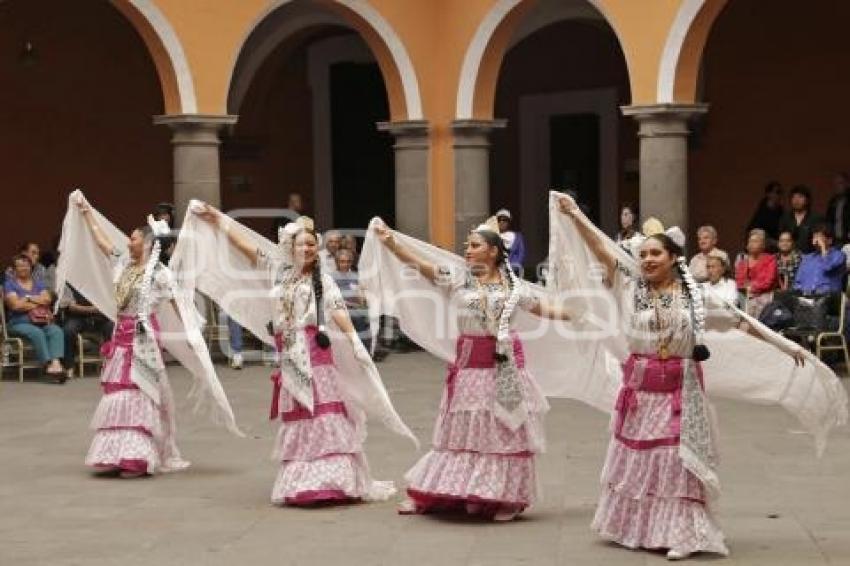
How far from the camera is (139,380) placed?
909 cm

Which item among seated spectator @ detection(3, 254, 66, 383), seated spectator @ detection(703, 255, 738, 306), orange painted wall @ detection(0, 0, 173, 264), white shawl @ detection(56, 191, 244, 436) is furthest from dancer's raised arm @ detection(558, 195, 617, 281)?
orange painted wall @ detection(0, 0, 173, 264)

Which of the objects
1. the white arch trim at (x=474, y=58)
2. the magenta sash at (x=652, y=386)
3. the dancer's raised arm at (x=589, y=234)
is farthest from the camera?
the white arch trim at (x=474, y=58)

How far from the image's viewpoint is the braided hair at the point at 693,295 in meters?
6.92

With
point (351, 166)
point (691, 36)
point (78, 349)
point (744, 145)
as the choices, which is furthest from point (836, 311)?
point (351, 166)

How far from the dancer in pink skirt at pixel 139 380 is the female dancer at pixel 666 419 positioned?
271cm

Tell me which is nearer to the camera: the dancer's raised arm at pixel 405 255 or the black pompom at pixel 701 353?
the black pompom at pixel 701 353

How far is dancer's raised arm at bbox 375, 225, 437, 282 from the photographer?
8117mm

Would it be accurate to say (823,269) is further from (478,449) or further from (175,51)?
(478,449)

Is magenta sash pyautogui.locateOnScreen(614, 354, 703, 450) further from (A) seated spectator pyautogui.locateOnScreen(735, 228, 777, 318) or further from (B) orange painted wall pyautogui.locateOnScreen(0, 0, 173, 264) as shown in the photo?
(B) orange painted wall pyautogui.locateOnScreen(0, 0, 173, 264)

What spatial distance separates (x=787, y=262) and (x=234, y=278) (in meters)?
6.29

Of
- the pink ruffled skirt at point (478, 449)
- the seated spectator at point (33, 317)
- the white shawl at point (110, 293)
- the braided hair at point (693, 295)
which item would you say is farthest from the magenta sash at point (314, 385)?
the seated spectator at point (33, 317)

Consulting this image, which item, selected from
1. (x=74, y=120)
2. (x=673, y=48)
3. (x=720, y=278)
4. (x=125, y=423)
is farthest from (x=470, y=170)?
(x=125, y=423)

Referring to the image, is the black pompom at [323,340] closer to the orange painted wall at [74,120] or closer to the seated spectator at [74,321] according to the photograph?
the seated spectator at [74,321]

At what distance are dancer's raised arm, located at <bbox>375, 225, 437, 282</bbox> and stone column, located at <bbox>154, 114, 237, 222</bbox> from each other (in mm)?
7191
